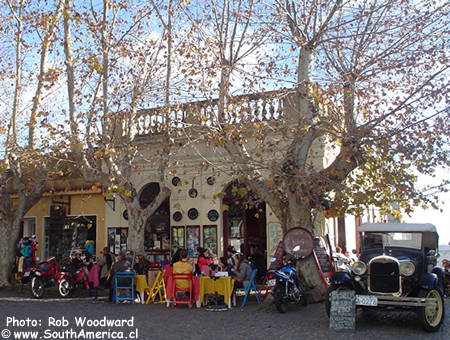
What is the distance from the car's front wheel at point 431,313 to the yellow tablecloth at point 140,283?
22.3 feet

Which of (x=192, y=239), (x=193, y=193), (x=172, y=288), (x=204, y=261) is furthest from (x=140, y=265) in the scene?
(x=193, y=193)

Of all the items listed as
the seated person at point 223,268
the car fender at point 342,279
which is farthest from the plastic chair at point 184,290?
the car fender at point 342,279

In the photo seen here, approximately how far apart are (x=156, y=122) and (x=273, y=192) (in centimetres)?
591

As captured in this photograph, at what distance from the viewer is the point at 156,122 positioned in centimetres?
1694

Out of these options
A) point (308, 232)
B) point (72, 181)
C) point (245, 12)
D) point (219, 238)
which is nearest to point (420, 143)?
point (308, 232)

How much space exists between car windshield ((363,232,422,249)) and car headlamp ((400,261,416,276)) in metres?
0.96

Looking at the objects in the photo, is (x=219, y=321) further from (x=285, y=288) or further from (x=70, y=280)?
(x=70, y=280)

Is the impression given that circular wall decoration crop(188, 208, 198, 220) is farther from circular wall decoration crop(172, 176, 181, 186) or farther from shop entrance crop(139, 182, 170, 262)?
shop entrance crop(139, 182, 170, 262)

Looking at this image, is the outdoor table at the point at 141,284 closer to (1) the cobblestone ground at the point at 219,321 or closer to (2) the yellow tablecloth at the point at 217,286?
(1) the cobblestone ground at the point at 219,321

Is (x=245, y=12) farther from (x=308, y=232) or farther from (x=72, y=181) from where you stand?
(x=72, y=181)

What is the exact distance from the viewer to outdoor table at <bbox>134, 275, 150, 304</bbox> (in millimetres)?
12844

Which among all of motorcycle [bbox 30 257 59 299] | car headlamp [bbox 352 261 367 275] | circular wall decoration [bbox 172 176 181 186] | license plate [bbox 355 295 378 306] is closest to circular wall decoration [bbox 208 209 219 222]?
circular wall decoration [bbox 172 176 181 186]

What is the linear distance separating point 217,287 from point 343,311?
3.76 metres

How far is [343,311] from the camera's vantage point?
8984mm
